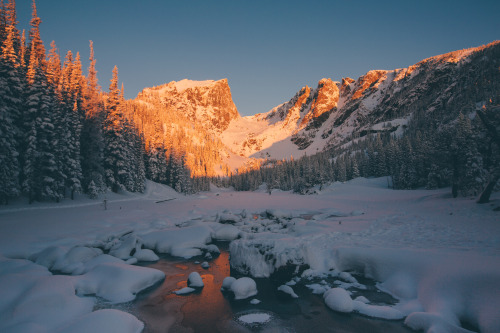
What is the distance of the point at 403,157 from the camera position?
2354 inches

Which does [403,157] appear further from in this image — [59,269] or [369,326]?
[59,269]

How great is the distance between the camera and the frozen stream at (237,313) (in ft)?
22.9

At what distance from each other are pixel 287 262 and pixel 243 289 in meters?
2.67

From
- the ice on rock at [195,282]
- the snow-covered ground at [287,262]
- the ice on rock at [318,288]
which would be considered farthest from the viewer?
the ice on rock at [195,282]

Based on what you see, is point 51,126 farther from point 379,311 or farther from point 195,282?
point 379,311

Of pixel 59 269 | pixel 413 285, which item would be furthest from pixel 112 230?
pixel 413 285

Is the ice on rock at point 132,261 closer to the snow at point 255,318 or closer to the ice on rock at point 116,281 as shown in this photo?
the ice on rock at point 116,281

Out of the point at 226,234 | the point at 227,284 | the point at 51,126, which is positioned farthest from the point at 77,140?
the point at 227,284

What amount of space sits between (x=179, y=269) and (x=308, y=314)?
691cm

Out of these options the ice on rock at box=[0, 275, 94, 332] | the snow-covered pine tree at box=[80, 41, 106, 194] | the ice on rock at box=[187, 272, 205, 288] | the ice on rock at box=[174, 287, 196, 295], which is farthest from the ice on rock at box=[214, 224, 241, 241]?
the snow-covered pine tree at box=[80, 41, 106, 194]

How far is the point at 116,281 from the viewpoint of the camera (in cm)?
909

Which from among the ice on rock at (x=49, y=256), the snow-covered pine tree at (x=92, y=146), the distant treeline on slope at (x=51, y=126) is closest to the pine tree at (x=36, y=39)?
the distant treeline on slope at (x=51, y=126)

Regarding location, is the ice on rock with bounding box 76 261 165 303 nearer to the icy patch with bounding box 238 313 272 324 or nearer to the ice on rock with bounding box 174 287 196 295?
the ice on rock with bounding box 174 287 196 295

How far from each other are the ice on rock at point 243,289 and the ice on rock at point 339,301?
8.96ft
